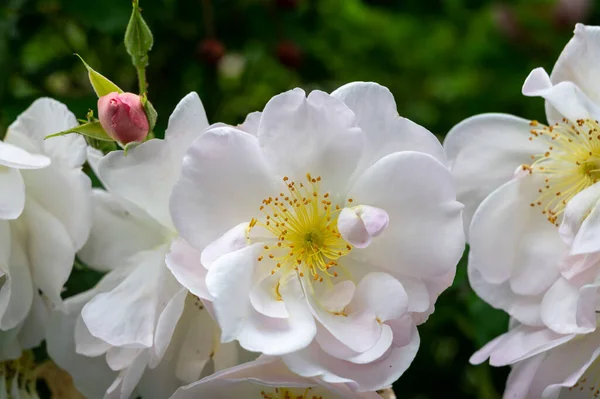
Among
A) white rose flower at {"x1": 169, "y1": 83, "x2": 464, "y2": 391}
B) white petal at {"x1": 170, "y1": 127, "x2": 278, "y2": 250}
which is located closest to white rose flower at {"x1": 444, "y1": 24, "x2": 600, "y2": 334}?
white rose flower at {"x1": 169, "y1": 83, "x2": 464, "y2": 391}

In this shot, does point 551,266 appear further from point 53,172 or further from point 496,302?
point 53,172

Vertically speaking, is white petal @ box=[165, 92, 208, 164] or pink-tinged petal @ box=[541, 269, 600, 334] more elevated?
white petal @ box=[165, 92, 208, 164]

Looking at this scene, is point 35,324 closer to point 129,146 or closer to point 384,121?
point 129,146

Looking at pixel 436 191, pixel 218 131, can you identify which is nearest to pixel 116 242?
pixel 218 131

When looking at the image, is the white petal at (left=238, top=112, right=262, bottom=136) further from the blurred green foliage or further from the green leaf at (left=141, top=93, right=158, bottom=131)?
the blurred green foliage

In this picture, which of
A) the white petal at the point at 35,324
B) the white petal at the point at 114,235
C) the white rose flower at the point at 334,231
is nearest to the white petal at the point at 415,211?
the white rose flower at the point at 334,231

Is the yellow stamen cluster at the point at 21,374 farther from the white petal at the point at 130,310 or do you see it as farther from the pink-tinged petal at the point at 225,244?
the pink-tinged petal at the point at 225,244
